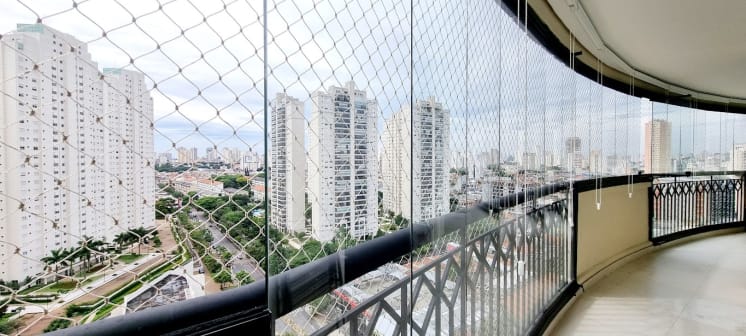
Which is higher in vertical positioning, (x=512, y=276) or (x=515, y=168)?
(x=515, y=168)

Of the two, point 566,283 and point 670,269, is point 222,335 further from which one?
point 670,269

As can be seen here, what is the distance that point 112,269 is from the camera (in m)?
0.46

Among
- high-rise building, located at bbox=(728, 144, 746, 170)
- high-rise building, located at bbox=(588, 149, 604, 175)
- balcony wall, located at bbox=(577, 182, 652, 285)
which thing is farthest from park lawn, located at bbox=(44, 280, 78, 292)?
high-rise building, located at bbox=(728, 144, 746, 170)

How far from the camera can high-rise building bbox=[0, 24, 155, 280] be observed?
393 millimetres

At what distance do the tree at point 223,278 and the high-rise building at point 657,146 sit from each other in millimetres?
5107

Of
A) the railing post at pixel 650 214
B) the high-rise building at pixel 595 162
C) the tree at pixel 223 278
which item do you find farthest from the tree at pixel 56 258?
the railing post at pixel 650 214

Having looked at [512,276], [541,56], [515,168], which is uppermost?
[541,56]

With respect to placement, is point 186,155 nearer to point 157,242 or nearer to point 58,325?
point 157,242

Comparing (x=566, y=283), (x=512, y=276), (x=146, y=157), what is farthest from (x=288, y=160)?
(x=566, y=283)

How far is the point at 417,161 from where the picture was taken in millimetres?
947

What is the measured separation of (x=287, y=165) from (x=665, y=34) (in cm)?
337

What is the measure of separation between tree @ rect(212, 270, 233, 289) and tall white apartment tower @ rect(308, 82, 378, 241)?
0.17m

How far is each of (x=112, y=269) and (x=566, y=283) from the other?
116 inches

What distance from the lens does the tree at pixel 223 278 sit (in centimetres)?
57
